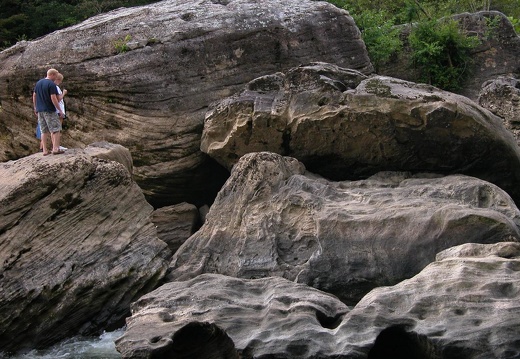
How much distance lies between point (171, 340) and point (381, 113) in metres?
5.80

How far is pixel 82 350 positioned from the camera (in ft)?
31.9

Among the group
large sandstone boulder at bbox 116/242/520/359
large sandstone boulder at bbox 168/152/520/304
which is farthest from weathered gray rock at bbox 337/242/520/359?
large sandstone boulder at bbox 168/152/520/304

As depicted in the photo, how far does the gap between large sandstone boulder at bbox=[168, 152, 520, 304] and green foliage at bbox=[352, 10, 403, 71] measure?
6953 mm

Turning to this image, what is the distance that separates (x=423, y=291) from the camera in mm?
7887

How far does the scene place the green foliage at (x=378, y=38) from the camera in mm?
18828

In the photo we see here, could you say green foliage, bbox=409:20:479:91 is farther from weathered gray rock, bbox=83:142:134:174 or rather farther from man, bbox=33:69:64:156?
man, bbox=33:69:64:156

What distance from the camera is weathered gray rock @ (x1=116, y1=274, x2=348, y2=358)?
752 centimetres

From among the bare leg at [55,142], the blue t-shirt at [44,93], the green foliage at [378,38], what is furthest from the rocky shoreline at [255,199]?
the green foliage at [378,38]

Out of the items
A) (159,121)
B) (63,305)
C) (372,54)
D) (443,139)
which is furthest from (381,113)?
(372,54)

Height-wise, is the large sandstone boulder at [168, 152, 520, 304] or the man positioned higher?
the man

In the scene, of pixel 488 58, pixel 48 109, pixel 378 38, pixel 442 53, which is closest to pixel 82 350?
pixel 48 109

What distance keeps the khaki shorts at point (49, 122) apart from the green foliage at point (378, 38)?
9.06 meters

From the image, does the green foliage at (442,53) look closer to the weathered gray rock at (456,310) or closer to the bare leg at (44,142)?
the bare leg at (44,142)

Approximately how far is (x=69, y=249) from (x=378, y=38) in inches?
420
